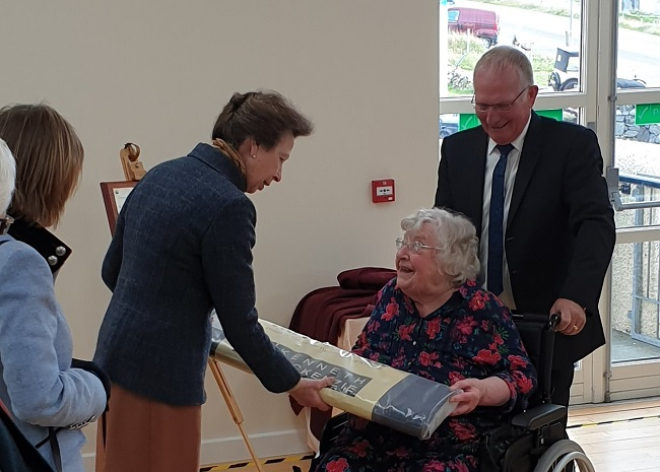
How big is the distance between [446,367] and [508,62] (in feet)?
3.06

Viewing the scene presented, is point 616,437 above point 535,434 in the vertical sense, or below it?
below

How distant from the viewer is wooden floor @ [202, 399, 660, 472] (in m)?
3.87

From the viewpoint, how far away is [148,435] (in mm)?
2293

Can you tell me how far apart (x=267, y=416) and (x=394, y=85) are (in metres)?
1.62

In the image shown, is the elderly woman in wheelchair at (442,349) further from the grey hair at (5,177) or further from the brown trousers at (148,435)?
the grey hair at (5,177)

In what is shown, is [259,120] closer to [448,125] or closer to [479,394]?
[479,394]

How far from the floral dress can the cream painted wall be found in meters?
Answer: 1.41

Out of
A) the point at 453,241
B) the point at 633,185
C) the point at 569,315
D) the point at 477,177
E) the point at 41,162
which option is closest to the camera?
the point at 41,162

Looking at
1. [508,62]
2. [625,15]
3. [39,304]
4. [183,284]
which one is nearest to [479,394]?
[183,284]

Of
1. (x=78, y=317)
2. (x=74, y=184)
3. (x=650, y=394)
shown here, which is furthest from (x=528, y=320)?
(x=650, y=394)

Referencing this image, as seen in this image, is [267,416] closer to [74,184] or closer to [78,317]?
[78,317]

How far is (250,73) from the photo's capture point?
388cm

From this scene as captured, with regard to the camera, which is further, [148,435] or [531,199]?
[531,199]

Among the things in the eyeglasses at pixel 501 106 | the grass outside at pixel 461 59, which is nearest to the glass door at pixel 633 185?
the grass outside at pixel 461 59
